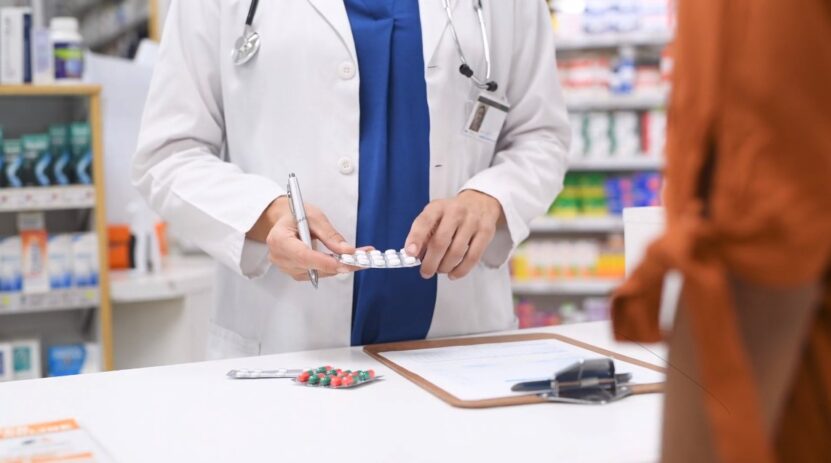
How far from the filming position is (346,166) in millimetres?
1591

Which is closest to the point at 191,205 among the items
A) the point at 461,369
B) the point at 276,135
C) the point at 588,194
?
the point at 276,135

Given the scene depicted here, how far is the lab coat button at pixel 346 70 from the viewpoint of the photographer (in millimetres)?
1583

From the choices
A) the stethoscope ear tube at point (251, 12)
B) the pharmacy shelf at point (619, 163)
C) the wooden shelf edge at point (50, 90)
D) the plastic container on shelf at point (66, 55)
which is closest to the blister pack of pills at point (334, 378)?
the stethoscope ear tube at point (251, 12)

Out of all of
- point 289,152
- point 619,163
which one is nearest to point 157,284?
point 289,152

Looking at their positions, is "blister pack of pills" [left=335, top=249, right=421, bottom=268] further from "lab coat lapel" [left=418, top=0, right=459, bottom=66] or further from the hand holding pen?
"lab coat lapel" [left=418, top=0, right=459, bottom=66]

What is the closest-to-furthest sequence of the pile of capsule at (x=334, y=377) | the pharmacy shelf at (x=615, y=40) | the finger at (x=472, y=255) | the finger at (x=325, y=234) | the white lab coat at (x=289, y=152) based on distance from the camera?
the pile of capsule at (x=334, y=377), the finger at (x=325, y=234), the finger at (x=472, y=255), the white lab coat at (x=289, y=152), the pharmacy shelf at (x=615, y=40)

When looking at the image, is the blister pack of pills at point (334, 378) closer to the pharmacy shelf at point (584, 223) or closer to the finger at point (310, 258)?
the finger at point (310, 258)

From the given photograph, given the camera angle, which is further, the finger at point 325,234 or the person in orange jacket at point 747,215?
the finger at point 325,234

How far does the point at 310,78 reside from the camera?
5.25ft

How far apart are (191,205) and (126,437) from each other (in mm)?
627

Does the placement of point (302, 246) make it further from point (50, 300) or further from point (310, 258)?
point (50, 300)

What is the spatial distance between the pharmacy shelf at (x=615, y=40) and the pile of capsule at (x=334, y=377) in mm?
4183

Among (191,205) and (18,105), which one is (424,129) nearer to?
(191,205)

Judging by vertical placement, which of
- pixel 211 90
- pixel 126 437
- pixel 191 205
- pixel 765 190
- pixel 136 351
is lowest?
pixel 136 351
